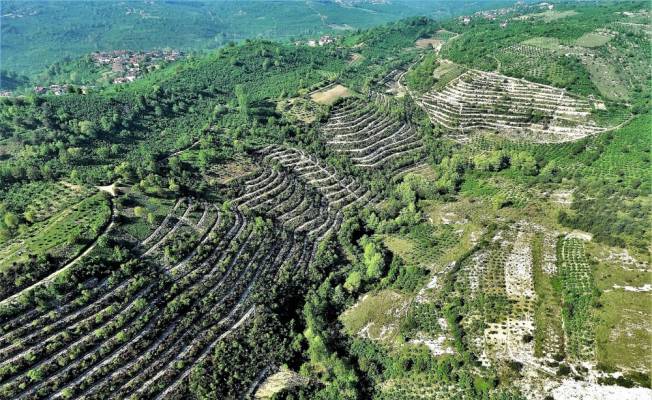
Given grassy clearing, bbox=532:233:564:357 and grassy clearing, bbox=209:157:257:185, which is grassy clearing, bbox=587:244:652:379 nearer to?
grassy clearing, bbox=532:233:564:357

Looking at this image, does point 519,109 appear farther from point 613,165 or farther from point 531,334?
point 531,334

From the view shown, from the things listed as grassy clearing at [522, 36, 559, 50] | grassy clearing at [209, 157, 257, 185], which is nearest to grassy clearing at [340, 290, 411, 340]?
grassy clearing at [209, 157, 257, 185]

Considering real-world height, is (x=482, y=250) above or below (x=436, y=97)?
below

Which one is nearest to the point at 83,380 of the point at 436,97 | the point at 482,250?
the point at 482,250

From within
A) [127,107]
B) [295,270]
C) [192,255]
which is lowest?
[295,270]

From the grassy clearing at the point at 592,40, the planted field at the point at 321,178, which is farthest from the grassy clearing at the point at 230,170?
the grassy clearing at the point at 592,40

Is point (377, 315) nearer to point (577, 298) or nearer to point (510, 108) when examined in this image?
point (577, 298)
